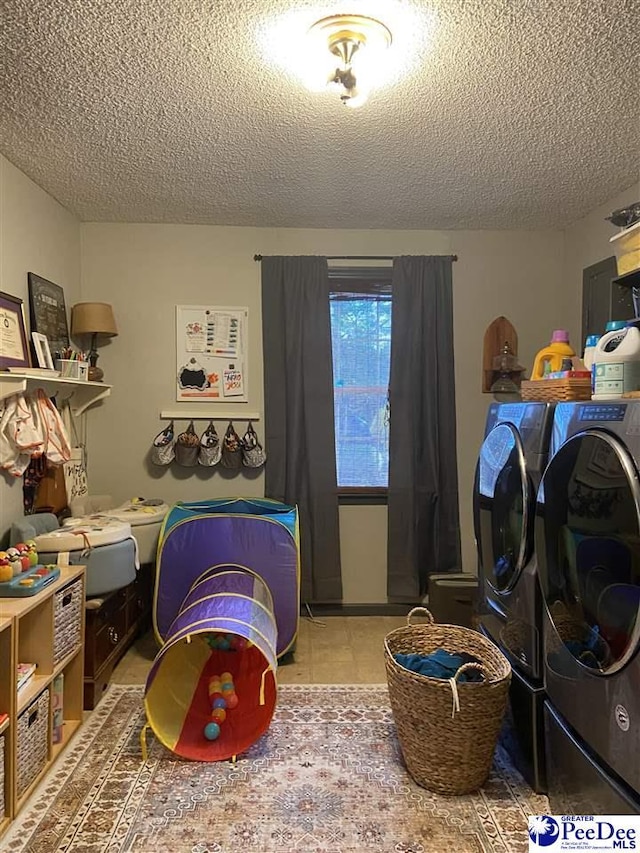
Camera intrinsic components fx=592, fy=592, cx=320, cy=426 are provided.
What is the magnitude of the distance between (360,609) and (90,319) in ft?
7.52

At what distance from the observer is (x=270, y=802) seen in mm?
1894

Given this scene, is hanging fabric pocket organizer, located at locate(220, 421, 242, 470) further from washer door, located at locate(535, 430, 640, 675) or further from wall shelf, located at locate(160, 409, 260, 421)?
washer door, located at locate(535, 430, 640, 675)

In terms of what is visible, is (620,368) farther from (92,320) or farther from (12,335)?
(92,320)

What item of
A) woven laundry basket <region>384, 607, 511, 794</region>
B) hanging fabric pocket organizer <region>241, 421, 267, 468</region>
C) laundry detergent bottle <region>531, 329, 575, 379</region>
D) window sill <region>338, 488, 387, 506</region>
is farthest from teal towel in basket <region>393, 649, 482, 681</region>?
hanging fabric pocket organizer <region>241, 421, 267, 468</region>

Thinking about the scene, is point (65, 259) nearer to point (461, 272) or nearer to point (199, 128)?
point (199, 128)

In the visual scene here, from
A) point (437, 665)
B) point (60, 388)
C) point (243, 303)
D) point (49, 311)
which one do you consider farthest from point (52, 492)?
point (437, 665)

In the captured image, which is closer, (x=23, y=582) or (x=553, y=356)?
(x=23, y=582)

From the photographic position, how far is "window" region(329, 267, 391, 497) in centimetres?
359

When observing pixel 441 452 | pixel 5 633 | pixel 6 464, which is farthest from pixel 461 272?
pixel 5 633

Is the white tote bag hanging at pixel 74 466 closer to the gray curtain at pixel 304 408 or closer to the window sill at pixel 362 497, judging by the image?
the gray curtain at pixel 304 408

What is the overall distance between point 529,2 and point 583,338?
2.15 meters

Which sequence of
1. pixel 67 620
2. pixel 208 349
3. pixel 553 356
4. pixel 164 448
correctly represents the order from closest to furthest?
pixel 67 620, pixel 553 356, pixel 164 448, pixel 208 349

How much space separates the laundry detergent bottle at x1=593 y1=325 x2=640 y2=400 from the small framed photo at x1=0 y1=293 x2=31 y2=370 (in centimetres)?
226

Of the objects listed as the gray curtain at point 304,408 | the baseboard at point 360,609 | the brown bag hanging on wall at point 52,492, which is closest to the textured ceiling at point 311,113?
the gray curtain at point 304,408
